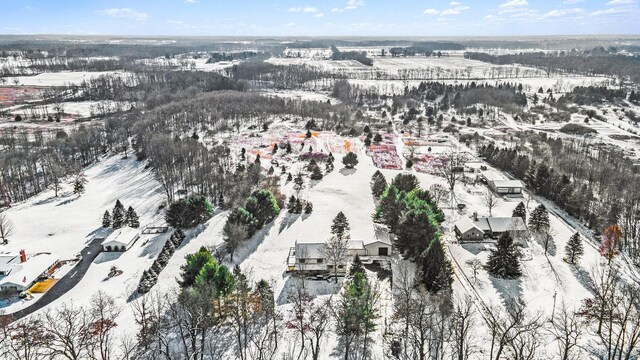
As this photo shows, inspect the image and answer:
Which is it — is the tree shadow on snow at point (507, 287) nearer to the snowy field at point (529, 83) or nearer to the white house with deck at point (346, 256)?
the white house with deck at point (346, 256)

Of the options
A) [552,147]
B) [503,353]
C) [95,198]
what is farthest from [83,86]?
[503,353]

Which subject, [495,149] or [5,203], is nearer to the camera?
[5,203]

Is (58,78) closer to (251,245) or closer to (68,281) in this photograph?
(68,281)

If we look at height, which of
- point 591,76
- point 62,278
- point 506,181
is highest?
point 591,76

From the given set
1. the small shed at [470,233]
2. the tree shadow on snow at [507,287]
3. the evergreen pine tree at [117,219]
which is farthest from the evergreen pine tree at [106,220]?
the tree shadow on snow at [507,287]

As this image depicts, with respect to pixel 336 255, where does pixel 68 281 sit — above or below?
below

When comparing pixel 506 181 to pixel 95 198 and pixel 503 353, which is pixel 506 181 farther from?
pixel 95 198

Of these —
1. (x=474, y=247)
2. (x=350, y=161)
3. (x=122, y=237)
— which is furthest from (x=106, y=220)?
(x=474, y=247)
